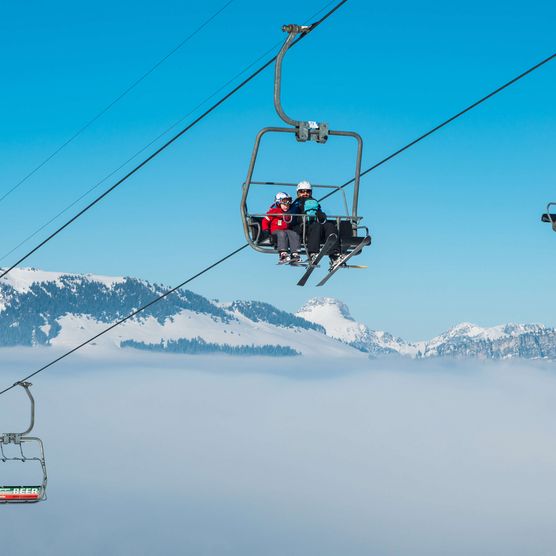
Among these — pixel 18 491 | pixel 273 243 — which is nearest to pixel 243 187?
pixel 273 243

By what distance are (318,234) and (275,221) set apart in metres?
0.95

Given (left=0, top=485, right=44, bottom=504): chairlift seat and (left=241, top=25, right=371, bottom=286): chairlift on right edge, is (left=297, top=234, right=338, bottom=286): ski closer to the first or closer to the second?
(left=241, top=25, right=371, bottom=286): chairlift on right edge

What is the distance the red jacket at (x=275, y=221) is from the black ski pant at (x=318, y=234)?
18.6 inches

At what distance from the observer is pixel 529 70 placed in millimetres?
16859

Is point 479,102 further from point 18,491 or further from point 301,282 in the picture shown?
point 18,491

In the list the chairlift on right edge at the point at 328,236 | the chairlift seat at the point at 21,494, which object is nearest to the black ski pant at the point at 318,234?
the chairlift on right edge at the point at 328,236

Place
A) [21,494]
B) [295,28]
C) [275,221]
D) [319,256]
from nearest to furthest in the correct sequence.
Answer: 1. [295,28]
2. [319,256]
3. [275,221]
4. [21,494]

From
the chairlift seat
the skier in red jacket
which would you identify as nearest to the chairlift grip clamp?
the skier in red jacket

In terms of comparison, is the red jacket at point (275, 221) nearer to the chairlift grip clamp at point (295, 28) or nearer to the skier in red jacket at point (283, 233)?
the skier in red jacket at point (283, 233)

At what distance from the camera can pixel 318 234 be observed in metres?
22.0

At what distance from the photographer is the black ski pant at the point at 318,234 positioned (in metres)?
22.0

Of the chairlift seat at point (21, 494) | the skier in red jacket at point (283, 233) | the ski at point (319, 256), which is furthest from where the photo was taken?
the chairlift seat at point (21, 494)

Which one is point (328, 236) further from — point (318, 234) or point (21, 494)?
point (21, 494)

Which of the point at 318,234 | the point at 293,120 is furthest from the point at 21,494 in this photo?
the point at 293,120
